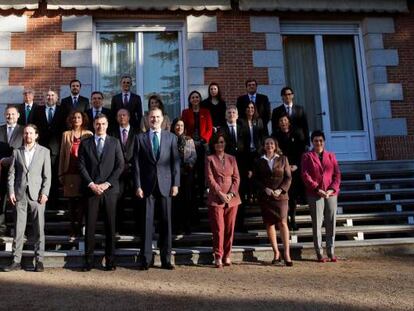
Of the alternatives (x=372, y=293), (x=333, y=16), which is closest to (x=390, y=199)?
(x=372, y=293)

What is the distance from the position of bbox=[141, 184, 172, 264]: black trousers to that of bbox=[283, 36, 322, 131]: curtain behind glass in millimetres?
5805

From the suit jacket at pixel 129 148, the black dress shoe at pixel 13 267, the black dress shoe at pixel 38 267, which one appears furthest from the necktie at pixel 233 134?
the black dress shoe at pixel 13 267

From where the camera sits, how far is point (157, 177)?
19.9 feet

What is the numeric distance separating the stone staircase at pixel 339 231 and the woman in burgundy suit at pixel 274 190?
406 mm

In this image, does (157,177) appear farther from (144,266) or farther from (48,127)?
(48,127)

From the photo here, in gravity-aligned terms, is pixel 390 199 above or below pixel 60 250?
above

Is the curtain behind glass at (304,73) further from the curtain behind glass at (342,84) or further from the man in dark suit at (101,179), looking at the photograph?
the man in dark suit at (101,179)

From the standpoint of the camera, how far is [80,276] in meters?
5.61

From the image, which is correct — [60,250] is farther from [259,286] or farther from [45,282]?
[259,286]

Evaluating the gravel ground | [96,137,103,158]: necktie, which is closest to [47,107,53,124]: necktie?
[96,137,103,158]: necktie

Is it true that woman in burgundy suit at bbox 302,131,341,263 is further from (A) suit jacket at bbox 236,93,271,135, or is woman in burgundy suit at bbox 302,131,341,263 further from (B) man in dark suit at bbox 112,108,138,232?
(B) man in dark suit at bbox 112,108,138,232

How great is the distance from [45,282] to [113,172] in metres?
1.56

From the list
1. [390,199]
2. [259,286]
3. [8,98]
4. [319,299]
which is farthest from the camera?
[8,98]

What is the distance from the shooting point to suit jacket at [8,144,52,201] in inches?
233
